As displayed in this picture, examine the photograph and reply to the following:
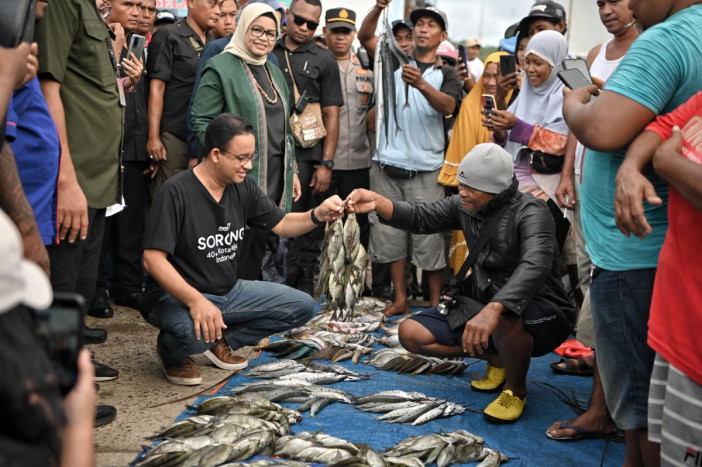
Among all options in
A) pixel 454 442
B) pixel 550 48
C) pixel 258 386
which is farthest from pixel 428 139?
pixel 454 442

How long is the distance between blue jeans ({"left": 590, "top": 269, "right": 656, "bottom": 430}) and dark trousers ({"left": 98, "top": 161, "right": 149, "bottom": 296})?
4.63 m

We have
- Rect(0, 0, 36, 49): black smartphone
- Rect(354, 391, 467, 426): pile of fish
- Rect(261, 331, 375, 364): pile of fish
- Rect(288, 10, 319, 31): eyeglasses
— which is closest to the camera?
Rect(0, 0, 36, 49): black smartphone

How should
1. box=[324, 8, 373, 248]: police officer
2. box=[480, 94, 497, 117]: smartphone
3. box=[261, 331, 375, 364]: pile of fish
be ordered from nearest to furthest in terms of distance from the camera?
box=[261, 331, 375, 364]: pile of fish < box=[480, 94, 497, 117]: smartphone < box=[324, 8, 373, 248]: police officer

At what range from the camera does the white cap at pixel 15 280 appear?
1381 millimetres

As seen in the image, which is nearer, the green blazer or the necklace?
the green blazer

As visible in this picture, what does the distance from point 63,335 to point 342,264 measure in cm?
355

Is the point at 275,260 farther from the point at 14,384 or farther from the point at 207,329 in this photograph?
the point at 14,384

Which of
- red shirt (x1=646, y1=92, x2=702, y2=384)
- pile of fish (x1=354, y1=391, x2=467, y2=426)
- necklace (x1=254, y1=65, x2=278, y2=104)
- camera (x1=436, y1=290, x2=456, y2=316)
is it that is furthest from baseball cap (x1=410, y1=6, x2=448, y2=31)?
red shirt (x1=646, y1=92, x2=702, y2=384)

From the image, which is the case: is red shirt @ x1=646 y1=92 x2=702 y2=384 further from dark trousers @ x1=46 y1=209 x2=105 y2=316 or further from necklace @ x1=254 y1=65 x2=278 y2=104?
necklace @ x1=254 y1=65 x2=278 y2=104

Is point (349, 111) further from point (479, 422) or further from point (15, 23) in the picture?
point (15, 23)

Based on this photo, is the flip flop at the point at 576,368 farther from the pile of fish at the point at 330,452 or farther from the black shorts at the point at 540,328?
the pile of fish at the point at 330,452

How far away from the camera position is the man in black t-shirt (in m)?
4.62

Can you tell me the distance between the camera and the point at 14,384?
4.46ft

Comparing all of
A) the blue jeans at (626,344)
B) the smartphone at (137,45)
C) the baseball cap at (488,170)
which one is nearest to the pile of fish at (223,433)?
the blue jeans at (626,344)
